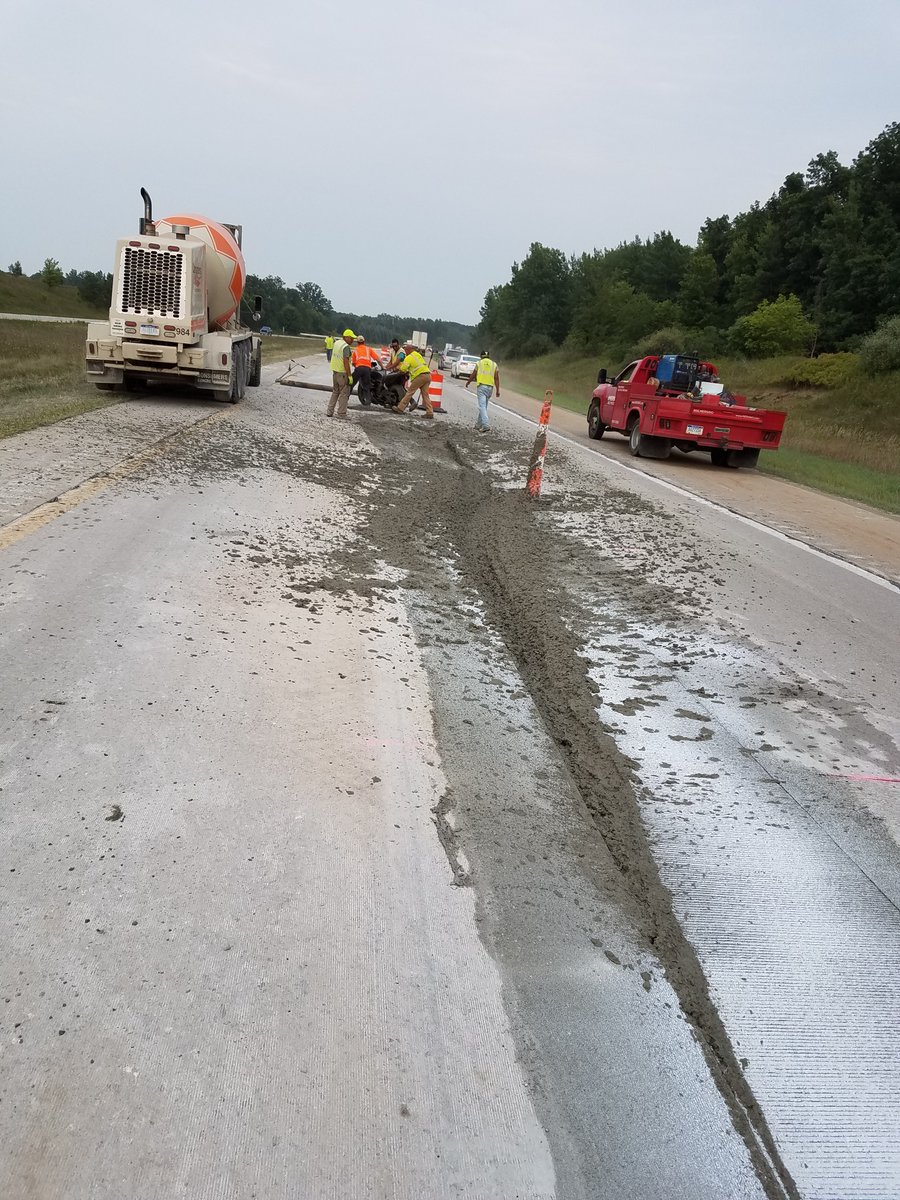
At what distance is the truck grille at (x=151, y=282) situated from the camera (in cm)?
1558

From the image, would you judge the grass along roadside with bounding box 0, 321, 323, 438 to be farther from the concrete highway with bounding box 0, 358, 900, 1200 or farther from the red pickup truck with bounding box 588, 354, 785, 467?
the red pickup truck with bounding box 588, 354, 785, 467

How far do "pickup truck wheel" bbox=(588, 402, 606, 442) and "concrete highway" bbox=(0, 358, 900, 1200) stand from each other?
15004 millimetres

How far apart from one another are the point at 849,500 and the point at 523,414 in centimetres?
1393

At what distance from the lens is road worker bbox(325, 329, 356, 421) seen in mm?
17859

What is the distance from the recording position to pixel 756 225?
255ft

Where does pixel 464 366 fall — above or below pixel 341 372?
above

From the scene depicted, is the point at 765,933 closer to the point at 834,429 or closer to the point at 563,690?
the point at 563,690

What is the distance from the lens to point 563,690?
18.1ft

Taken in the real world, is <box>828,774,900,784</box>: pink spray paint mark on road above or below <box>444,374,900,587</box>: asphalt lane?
below

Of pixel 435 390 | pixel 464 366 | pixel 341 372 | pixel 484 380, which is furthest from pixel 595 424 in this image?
pixel 464 366

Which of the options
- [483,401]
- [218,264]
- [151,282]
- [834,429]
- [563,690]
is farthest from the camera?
[834,429]

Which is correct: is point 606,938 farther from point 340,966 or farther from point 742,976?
point 340,966

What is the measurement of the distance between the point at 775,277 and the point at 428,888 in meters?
A: 70.6

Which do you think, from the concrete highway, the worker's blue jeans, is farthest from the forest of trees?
the concrete highway
